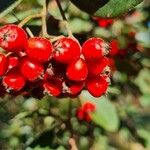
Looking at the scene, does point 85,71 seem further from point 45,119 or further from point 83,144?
point 83,144

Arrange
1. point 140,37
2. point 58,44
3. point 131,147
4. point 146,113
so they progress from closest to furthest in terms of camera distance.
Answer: point 58,44 < point 140,37 < point 131,147 < point 146,113

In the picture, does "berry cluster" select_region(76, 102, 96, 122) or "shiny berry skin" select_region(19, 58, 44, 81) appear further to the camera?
"berry cluster" select_region(76, 102, 96, 122)

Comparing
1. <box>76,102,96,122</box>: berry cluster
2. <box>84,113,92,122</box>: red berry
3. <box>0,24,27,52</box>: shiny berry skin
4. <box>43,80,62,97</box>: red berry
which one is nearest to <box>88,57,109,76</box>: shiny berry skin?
<box>43,80,62,97</box>: red berry

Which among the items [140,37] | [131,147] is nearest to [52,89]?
[140,37]

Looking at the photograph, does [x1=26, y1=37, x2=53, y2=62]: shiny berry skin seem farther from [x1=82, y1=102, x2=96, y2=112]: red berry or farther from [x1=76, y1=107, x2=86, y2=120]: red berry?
[x1=76, y1=107, x2=86, y2=120]: red berry

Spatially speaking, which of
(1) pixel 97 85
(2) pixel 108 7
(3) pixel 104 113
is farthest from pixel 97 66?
(3) pixel 104 113
